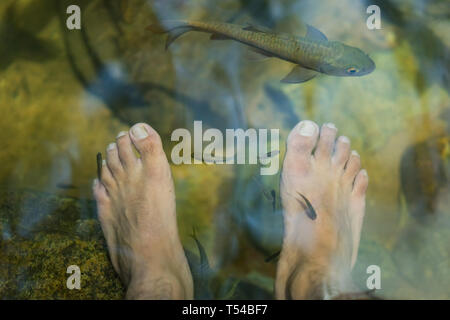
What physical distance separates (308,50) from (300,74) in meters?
0.24

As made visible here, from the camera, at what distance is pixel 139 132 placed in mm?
2477

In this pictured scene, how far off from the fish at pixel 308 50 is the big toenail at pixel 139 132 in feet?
2.70

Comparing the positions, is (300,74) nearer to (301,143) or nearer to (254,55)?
(254,55)

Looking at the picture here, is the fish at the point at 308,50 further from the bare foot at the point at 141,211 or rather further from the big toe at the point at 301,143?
the bare foot at the point at 141,211

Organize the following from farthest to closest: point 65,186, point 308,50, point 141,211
A: point 65,186 → point 141,211 → point 308,50

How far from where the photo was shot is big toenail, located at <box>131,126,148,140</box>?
97.3 inches

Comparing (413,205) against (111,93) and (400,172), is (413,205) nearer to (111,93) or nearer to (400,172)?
(400,172)

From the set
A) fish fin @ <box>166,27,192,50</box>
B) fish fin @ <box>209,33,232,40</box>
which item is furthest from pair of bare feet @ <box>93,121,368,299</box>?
fish fin @ <box>209,33,232,40</box>

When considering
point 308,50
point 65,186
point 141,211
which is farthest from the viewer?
point 65,186

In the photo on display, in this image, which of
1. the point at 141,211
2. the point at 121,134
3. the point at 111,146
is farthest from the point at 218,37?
the point at 141,211

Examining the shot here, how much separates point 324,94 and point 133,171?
1413 millimetres

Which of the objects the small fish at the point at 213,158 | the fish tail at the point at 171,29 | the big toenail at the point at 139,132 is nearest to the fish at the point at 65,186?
the big toenail at the point at 139,132

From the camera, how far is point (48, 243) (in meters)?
2.26
